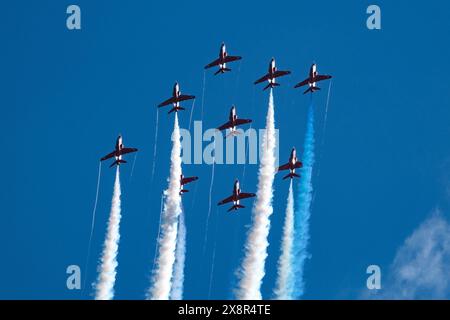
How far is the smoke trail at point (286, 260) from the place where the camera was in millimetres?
100938

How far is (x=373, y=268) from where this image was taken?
119m

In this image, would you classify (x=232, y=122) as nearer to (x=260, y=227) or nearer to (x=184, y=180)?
(x=184, y=180)

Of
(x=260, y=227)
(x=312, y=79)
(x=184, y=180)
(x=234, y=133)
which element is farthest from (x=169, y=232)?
(x=312, y=79)

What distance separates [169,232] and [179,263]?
258cm

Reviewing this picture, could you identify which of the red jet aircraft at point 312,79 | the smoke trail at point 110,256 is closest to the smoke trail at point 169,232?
the smoke trail at point 110,256

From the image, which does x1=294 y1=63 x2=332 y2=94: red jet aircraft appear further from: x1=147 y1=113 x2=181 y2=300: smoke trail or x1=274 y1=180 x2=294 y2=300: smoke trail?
x1=274 y1=180 x2=294 y2=300: smoke trail

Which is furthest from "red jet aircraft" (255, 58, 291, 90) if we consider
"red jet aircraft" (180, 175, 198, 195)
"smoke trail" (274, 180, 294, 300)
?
"smoke trail" (274, 180, 294, 300)

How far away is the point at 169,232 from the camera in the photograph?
108 m

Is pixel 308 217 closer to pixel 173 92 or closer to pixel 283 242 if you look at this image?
pixel 283 242

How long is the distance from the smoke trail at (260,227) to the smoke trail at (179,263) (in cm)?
528

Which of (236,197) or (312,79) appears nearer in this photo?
(236,197)

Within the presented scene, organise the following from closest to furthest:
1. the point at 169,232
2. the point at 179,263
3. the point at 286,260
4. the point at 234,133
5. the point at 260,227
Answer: the point at 286,260, the point at 260,227, the point at 179,263, the point at 169,232, the point at 234,133

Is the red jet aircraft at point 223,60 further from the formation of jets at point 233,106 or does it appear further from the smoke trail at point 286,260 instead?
the smoke trail at point 286,260
